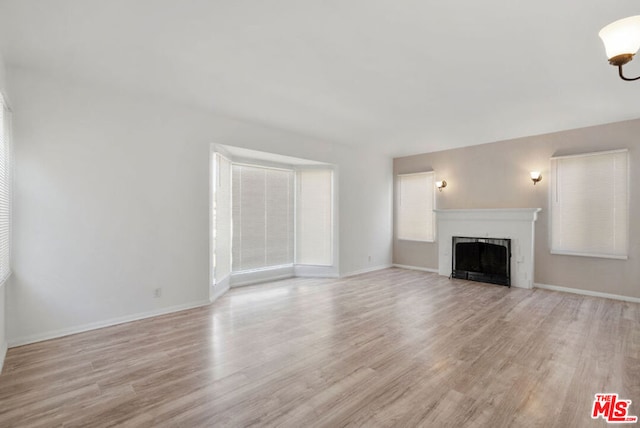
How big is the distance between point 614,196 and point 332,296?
15.4ft

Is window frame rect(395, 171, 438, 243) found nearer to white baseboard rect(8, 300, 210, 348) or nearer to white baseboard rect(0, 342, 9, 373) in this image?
white baseboard rect(8, 300, 210, 348)

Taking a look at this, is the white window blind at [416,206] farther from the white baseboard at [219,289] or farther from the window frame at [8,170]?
the window frame at [8,170]

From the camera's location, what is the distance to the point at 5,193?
2707 millimetres

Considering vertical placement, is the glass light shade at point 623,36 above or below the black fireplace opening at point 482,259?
above

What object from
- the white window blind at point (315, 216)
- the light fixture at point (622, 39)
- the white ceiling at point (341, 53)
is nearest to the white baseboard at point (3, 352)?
the white ceiling at point (341, 53)

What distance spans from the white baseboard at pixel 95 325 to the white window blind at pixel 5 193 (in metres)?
0.72

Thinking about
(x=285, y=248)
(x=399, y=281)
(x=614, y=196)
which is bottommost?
(x=399, y=281)

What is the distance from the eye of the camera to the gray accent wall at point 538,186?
4508mm

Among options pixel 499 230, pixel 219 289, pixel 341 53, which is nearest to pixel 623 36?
pixel 341 53

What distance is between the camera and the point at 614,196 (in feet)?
15.2

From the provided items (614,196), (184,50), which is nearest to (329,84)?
(184,50)

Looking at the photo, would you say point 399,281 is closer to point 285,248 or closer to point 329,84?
point 285,248

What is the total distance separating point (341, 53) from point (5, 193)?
11.0ft

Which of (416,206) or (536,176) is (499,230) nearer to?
(536,176)
